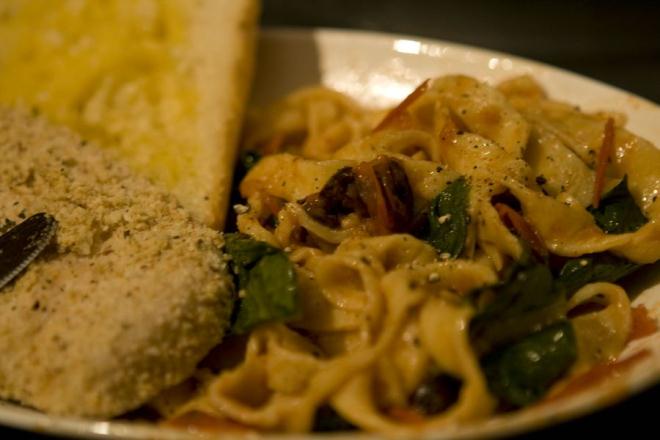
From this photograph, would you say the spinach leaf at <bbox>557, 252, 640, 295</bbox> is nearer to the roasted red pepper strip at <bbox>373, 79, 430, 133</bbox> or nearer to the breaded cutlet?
the roasted red pepper strip at <bbox>373, 79, 430, 133</bbox>

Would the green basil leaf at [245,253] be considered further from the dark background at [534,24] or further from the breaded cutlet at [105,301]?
the dark background at [534,24]

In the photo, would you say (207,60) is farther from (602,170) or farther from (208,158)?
(602,170)

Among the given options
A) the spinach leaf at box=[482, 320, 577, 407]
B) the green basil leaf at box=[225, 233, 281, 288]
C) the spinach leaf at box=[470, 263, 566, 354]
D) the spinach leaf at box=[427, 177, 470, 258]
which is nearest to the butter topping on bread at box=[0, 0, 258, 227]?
the green basil leaf at box=[225, 233, 281, 288]

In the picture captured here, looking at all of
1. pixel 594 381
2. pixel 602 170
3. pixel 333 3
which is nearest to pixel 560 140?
pixel 602 170

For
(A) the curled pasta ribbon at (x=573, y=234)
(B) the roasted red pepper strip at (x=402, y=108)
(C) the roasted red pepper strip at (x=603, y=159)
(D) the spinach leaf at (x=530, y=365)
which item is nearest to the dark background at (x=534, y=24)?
(C) the roasted red pepper strip at (x=603, y=159)

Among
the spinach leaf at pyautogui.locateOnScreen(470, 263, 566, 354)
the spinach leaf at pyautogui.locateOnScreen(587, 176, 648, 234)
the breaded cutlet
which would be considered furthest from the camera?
the spinach leaf at pyautogui.locateOnScreen(587, 176, 648, 234)

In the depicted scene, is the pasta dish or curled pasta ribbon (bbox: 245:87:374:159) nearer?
the pasta dish
